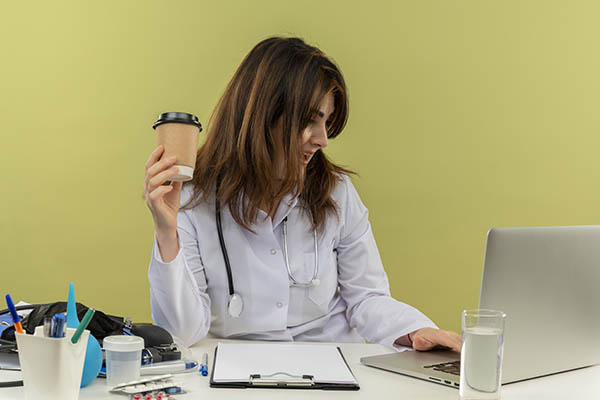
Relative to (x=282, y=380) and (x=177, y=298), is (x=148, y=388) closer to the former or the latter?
(x=282, y=380)

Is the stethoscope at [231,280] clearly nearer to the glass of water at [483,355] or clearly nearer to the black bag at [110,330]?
the black bag at [110,330]

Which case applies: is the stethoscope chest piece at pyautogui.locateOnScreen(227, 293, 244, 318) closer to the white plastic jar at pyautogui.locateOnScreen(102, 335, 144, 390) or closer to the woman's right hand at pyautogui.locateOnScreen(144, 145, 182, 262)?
the woman's right hand at pyautogui.locateOnScreen(144, 145, 182, 262)

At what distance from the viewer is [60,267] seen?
263 cm

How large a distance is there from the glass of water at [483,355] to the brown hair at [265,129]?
32.4 inches

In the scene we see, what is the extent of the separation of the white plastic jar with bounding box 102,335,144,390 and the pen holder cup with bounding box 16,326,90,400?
0.15 meters

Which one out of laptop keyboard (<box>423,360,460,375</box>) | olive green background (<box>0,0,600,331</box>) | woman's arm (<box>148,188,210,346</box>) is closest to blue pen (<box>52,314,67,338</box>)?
woman's arm (<box>148,188,210,346</box>)

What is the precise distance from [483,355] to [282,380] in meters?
0.35

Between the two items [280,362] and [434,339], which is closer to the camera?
[280,362]

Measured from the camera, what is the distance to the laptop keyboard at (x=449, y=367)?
1.16 m

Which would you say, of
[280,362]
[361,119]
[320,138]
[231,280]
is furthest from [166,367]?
[361,119]

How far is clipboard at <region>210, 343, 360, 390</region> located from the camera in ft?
3.51

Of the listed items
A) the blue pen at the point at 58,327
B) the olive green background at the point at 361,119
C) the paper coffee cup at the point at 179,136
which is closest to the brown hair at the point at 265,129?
the paper coffee cup at the point at 179,136

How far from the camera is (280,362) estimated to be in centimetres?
120

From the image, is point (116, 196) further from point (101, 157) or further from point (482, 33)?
point (482, 33)
